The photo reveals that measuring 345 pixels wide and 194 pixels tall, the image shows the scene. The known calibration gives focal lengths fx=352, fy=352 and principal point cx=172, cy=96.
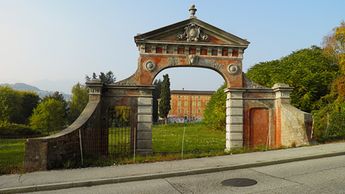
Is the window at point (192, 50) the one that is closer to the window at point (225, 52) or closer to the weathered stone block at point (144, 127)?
the window at point (225, 52)

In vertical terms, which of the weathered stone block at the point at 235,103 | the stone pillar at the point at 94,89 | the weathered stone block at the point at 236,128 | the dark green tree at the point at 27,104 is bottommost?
the weathered stone block at the point at 236,128

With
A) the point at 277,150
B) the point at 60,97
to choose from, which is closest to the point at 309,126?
the point at 277,150

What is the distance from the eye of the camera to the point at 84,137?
13859mm

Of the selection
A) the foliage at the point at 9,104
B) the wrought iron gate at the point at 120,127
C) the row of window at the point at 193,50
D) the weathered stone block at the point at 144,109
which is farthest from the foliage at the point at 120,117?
the foliage at the point at 9,104

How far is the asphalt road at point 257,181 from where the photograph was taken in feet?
28.2

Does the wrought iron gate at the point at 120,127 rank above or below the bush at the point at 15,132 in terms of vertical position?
above

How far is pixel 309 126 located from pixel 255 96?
9.45ft

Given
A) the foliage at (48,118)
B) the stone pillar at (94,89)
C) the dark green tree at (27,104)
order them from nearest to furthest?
the stone pillar at (94,89) → the foliage at (48,118) → the dark green tree at (27,104)

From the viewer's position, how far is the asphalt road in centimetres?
859

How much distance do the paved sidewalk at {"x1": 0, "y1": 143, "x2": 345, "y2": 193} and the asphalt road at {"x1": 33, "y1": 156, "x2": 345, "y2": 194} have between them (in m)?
0.32

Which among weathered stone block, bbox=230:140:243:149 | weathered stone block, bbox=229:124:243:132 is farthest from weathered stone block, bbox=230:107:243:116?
weathered stone block, bbox=230:140:243:149

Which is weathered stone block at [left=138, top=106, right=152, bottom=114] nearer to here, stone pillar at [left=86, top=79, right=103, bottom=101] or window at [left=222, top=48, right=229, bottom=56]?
stone pillar at [left=86, top=79, right=103, bottom=101]

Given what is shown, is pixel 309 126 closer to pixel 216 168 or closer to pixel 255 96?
pixel 255 96

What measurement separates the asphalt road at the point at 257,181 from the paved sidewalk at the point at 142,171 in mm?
319
